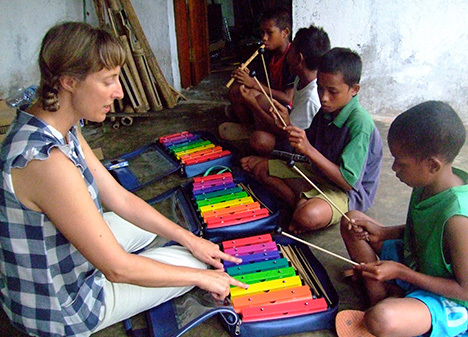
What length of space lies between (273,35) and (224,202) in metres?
1.76

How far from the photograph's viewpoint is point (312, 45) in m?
3.03

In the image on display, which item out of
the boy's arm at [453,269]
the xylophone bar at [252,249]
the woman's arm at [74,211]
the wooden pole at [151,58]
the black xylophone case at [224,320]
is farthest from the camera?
the wooden pole at [151,58]

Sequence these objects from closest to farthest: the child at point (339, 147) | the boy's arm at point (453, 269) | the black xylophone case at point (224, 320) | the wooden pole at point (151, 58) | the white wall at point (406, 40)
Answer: the boy's arm at point (453, 269) → the black xylophone case at point (224, 320) → the child at point (339, 147) → the white wall at point (406, 40) → the wooden pole at point (151, 58)

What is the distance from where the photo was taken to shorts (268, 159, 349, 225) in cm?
255

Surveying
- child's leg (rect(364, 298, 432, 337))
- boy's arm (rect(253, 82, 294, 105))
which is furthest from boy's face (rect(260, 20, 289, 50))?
child's leg (rect(364, 298, 432, 337))

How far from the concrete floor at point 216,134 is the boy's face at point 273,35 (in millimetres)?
1008

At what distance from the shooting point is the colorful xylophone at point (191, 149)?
11.6 feet

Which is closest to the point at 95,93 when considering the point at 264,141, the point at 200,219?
the point at 200,219

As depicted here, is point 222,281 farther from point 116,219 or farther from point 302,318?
point 116,219

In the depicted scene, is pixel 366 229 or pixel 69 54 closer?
pixel 69 54

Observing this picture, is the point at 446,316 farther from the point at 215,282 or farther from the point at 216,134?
the point at 216,134

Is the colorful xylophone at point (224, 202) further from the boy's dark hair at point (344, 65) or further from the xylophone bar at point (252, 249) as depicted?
the boy's dark hair at point (344, 65)

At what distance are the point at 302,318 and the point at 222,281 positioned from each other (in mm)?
456

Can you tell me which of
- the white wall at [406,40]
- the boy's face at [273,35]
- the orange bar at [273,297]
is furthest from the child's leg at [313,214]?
the white wall at [406,40]
